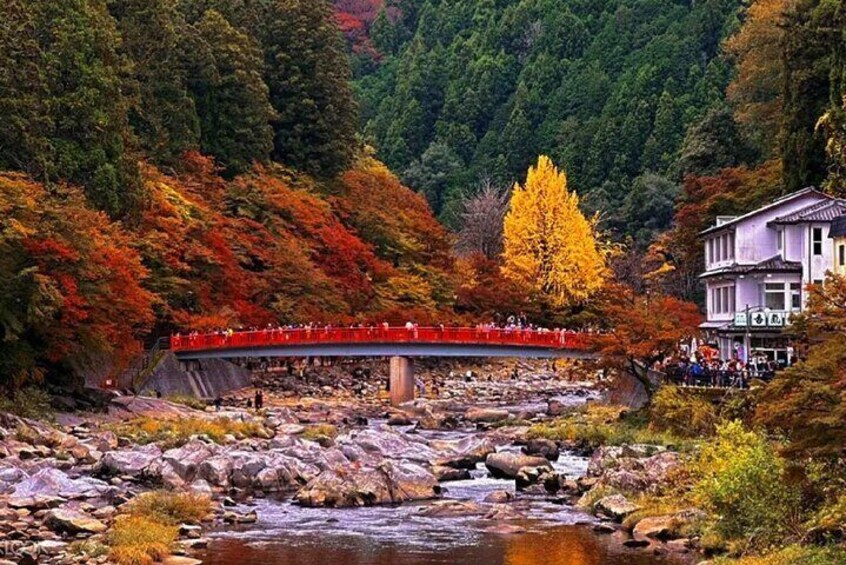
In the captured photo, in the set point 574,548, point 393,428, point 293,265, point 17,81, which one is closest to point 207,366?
point 293,265

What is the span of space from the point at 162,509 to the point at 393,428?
21062mm

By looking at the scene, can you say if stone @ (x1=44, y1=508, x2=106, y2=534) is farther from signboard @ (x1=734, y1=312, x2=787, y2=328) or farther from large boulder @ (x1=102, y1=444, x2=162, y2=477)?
signboard @ (x1=734, y1=312, x2=787, y2=328)

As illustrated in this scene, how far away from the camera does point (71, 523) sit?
94.1 ft

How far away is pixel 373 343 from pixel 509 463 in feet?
70.1

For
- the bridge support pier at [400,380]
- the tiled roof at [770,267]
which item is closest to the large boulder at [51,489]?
the tiled roof at [770,267]

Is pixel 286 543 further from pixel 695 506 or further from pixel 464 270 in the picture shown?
pixel 464 270

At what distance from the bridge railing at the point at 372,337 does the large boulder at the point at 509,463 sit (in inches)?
709

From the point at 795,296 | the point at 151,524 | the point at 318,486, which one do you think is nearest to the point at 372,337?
the point at 795,296

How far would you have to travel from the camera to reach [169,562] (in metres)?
26.5

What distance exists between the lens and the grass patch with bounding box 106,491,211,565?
26.1 metres

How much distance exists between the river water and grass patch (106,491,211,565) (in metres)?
0.90

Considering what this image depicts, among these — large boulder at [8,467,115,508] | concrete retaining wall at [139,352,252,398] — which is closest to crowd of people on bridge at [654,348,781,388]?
large boulder at [8,467,115,508]

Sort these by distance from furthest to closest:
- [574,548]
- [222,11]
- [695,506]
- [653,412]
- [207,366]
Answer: [222,11], [207,366], [653,412], [695,506], [574,548]

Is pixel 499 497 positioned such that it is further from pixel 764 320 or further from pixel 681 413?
pixel 764 320
